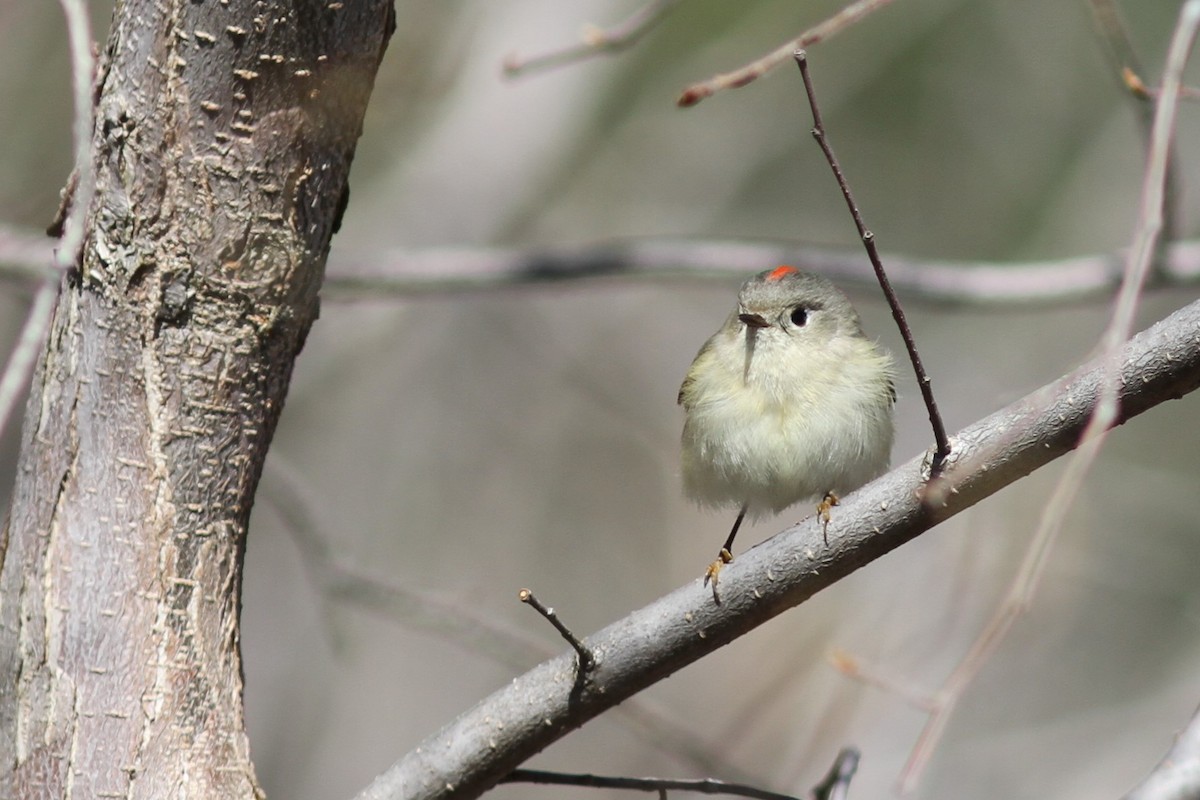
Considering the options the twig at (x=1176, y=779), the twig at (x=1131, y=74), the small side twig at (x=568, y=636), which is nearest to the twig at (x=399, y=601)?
the small side twig at (x=568, y=636)

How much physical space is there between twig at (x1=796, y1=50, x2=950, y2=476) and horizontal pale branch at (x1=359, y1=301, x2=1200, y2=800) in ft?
0.17

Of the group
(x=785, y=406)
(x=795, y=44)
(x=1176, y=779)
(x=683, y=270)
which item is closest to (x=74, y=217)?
(x=795, y=44)

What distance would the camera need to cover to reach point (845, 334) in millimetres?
3402

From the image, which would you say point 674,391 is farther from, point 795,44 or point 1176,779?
point 1176,779

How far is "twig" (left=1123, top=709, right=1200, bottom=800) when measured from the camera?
1.31 meters

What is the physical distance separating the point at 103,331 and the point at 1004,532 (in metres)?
4.06

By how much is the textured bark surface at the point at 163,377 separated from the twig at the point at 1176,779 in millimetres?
1481

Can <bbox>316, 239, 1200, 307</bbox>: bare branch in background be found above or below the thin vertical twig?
above

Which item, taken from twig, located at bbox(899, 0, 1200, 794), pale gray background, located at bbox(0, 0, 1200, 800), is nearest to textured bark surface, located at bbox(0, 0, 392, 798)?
twig, located at bbox(899, 0, 1200, 794)

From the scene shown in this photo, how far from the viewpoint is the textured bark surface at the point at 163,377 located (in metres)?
1.91

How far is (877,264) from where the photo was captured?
5.74 ft

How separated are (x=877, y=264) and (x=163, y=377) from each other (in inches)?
46.9

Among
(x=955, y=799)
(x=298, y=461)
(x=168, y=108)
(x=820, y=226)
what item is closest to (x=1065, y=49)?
(x=820, y=226)

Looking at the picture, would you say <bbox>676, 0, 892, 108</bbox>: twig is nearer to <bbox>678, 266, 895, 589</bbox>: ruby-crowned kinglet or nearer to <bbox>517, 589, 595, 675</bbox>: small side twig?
<bbox>517, 589, 595, 675</bbox>: small side twig
